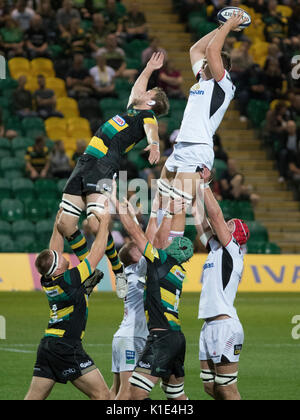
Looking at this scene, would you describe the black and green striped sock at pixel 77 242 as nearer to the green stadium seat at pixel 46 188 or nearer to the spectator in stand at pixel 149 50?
the green stadium seat at pixel 46 188

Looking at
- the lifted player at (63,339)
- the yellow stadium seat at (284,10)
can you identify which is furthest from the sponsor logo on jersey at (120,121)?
the yellow stadium seat at (284,10)

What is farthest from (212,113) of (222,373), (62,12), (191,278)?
(62,12)

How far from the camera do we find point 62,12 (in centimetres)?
2311

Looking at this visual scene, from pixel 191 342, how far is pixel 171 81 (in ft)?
36.4

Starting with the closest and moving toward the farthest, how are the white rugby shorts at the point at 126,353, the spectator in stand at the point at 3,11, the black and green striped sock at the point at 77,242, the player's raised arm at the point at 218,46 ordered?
the white rugby shorts at the point at 126,353
the player's raised arm at the point at 218,46
the black and green striped sock at the point at 77,242
the spectator in stand at the point at 3,11

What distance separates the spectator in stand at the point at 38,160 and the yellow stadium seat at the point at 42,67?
3.14 m

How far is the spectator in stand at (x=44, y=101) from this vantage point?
21.7 meters

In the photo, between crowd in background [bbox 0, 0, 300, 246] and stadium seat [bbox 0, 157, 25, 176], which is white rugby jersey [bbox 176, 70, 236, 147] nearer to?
crowd in background [bbox 0, 0, 300, 246]

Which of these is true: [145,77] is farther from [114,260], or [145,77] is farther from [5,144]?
[5,144]

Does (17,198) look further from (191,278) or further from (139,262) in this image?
(139,262)

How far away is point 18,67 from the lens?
22.7 metres

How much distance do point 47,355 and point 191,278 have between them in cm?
1204

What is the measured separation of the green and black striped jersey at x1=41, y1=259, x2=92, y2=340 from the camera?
7469 mm

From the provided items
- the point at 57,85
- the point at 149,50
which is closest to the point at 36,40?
the point at 57,85
